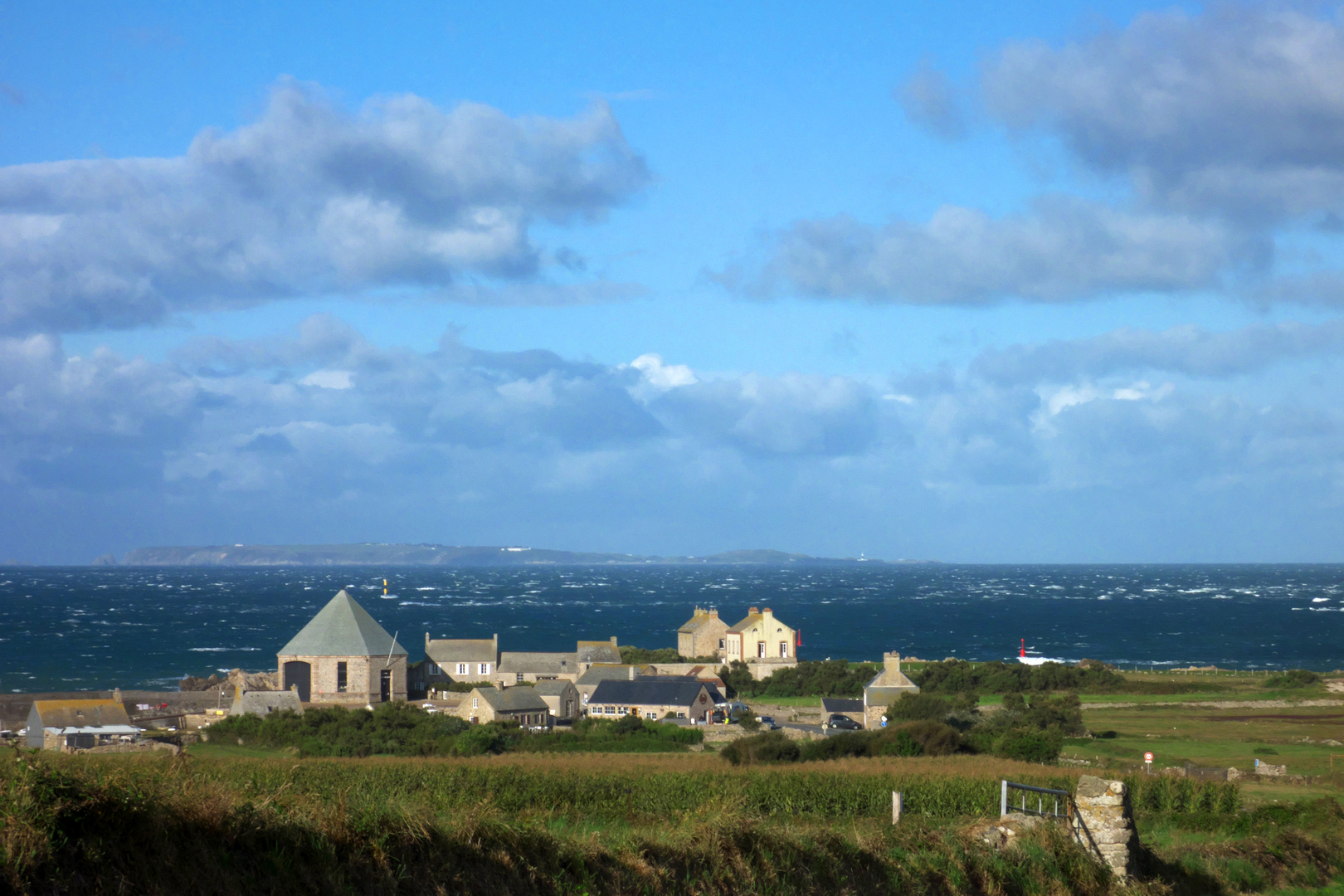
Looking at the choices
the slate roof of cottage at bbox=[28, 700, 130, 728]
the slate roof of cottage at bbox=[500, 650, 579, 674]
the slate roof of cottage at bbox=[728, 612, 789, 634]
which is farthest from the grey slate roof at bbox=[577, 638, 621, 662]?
the slate roof of cottage at bbox=[28, 700, 130, 728]

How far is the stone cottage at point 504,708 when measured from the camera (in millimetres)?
50562

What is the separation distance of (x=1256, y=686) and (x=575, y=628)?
67.6 metres

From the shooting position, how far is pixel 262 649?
95.1 meters

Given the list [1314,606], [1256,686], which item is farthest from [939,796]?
[1314,606]

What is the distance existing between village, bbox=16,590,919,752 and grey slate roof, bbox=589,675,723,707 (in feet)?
0.22

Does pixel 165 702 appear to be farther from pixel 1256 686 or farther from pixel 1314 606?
pixel 1314 606

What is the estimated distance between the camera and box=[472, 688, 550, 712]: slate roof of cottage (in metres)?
51.0

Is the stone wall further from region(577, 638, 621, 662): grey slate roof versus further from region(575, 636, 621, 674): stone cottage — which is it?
region(577, 638, 621, 662): grey slate roof

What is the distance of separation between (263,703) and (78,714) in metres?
7.95

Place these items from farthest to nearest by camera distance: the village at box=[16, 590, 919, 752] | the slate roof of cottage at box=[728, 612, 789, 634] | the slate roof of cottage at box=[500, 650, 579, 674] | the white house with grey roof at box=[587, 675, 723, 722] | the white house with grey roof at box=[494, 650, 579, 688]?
the slate roof of cottage at box=[728, 612, 789, 634] → the slate roof of cottage at box=[500, 650, 579, 674] → the white house with grey roof at box=[494, 650, 579, 688] → the white house with grey roof at box=[587, 675, 723, 722] → the village at box=[16, 590, 919, 752]

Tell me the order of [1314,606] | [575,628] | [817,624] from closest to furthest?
[575,628], [817,624], [1314,606]

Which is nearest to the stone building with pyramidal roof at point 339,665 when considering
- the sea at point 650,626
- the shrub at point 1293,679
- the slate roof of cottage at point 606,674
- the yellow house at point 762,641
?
the slate roof of cottage at point 606,674

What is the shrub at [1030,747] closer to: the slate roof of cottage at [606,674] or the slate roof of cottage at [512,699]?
the slate roof of cottage at [512,699]

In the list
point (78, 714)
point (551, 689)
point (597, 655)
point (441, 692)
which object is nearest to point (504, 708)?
point (551, 689)
